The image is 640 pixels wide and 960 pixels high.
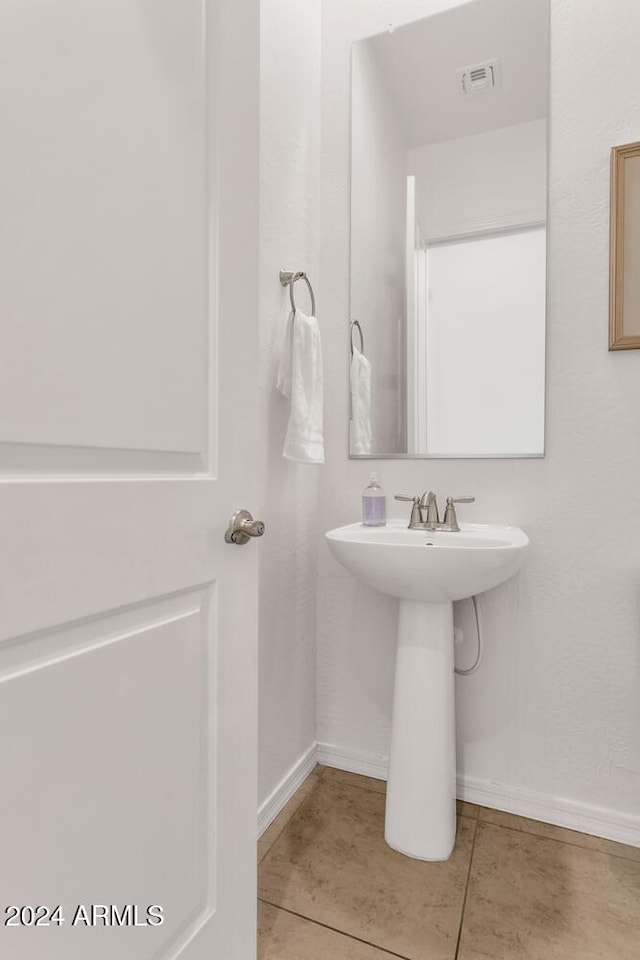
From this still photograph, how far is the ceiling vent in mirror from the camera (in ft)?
5.06

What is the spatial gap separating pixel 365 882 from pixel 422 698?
0.44m

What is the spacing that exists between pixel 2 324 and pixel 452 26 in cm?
175

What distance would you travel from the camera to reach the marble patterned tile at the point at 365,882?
1.13 meters

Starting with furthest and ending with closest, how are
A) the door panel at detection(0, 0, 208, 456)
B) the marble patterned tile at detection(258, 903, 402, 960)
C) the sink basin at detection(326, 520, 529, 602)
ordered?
the sink basin at detection(326, 520, 529, 602) → the marble patterned tile at detection(258, 903, 402, 960) → the door panel at detection(0, 0, 208, 456)

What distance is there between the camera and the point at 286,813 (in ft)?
4.94

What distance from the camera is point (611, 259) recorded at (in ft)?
4.62

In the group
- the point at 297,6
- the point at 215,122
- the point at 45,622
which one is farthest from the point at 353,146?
the point at 45,622

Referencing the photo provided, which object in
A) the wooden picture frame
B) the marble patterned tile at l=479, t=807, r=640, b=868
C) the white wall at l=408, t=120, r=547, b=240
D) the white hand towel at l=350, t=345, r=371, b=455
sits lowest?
the marble patterned tile at l=479, t=807, r=640, b=868

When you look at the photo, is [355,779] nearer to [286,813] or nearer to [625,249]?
[286,813]

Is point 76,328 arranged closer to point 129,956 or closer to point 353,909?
point 129,956

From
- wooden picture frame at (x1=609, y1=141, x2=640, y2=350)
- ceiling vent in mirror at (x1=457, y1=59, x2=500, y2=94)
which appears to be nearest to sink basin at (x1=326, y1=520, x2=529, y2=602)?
wooden picture frame at (x1=609, y1=141, x2=640, y2=350)

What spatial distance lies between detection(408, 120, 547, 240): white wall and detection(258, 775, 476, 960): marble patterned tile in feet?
5.63

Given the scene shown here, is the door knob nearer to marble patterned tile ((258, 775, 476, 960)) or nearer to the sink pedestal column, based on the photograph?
the sink pedestal column

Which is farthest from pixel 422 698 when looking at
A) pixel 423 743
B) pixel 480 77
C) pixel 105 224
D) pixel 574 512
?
pixel 480 77
